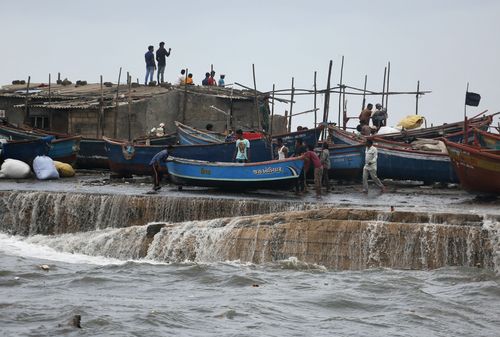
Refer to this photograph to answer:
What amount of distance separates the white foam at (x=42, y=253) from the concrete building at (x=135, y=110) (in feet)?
41.4

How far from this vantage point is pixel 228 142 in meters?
30.8

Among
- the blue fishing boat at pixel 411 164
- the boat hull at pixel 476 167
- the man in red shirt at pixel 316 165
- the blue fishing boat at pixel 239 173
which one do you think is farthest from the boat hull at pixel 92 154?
the boat hull at pixel 476 167

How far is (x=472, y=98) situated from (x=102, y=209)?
1225 centimetres

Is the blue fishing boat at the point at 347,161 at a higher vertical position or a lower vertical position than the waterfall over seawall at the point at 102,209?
higher

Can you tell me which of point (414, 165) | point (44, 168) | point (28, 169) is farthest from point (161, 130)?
point (414, 165)

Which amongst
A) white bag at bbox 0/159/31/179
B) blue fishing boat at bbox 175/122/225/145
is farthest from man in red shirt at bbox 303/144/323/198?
white bag at bbox 0/159/31/179

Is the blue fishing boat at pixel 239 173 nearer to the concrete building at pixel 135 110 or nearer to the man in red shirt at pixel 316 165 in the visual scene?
the man in red shirt at pixel 316 165

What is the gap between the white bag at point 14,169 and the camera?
32.6m

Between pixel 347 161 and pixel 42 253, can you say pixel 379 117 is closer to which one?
pixel 347 161

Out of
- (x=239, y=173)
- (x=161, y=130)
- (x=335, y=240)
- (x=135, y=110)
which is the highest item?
(x=135, y=110)

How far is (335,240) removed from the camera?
20797 millimetres

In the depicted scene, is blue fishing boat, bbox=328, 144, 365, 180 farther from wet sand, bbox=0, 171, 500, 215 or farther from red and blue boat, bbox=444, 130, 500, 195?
red and blue boat, bbox=444, 130, 500, 195

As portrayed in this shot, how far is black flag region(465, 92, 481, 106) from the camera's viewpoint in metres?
32.1

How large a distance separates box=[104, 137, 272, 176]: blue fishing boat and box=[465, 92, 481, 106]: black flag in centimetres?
626
